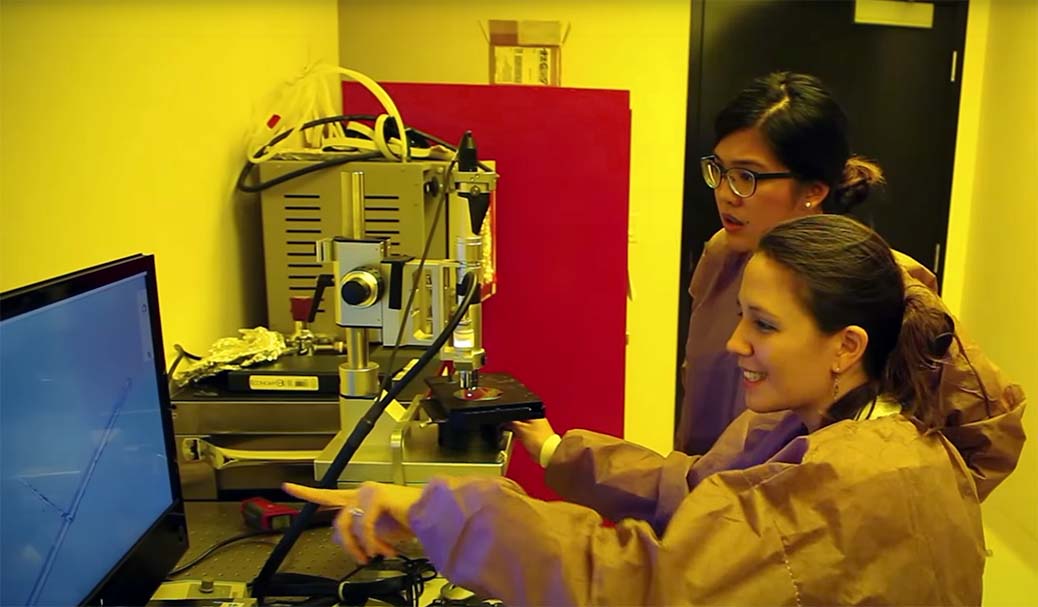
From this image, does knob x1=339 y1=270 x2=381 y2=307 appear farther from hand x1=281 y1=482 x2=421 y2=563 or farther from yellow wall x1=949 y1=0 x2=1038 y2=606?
yellow wall x1=949 y1=0 x2=1038 y2=606

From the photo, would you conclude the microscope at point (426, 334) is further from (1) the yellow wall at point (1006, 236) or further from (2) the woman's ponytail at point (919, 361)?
(1) the yellow wall at point (1006, 236)

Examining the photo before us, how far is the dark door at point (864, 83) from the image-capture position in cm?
296

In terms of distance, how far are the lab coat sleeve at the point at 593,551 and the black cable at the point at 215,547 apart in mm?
429

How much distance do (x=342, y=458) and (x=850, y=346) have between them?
0.64m

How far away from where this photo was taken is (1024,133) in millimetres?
2807

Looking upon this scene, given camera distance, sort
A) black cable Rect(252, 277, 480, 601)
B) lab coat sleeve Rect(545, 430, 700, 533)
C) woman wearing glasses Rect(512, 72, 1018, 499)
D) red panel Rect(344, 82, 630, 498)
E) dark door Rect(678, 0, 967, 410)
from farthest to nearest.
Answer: dark door Rect(678, 0, 967, 410)
red panel Rect(344, 82, 630, 498)
woman wearing glasses Rect(512, 72, 1018, 499)
lab coat sleeve Rect(545, 430, 700, 533)
black cable Rect(252, 277, 480, 601)

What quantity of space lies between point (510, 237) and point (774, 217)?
0.84 metres

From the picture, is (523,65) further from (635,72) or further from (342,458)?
(342,458)

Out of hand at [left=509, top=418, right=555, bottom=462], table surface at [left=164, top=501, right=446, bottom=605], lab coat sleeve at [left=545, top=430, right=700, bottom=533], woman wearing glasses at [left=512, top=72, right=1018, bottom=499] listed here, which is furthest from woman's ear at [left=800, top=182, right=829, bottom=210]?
table surface at [left=164, top=501, right=446, bottom=605]

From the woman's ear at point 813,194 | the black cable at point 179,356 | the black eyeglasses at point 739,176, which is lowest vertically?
the black cable at point 179,356

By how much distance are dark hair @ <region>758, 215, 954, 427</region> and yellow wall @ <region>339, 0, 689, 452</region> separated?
82.4 inches

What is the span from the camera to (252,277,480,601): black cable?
40.4 inches

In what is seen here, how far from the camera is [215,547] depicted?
117cm

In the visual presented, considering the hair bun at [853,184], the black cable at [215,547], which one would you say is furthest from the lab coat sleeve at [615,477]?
the hair bun at [853,184]
